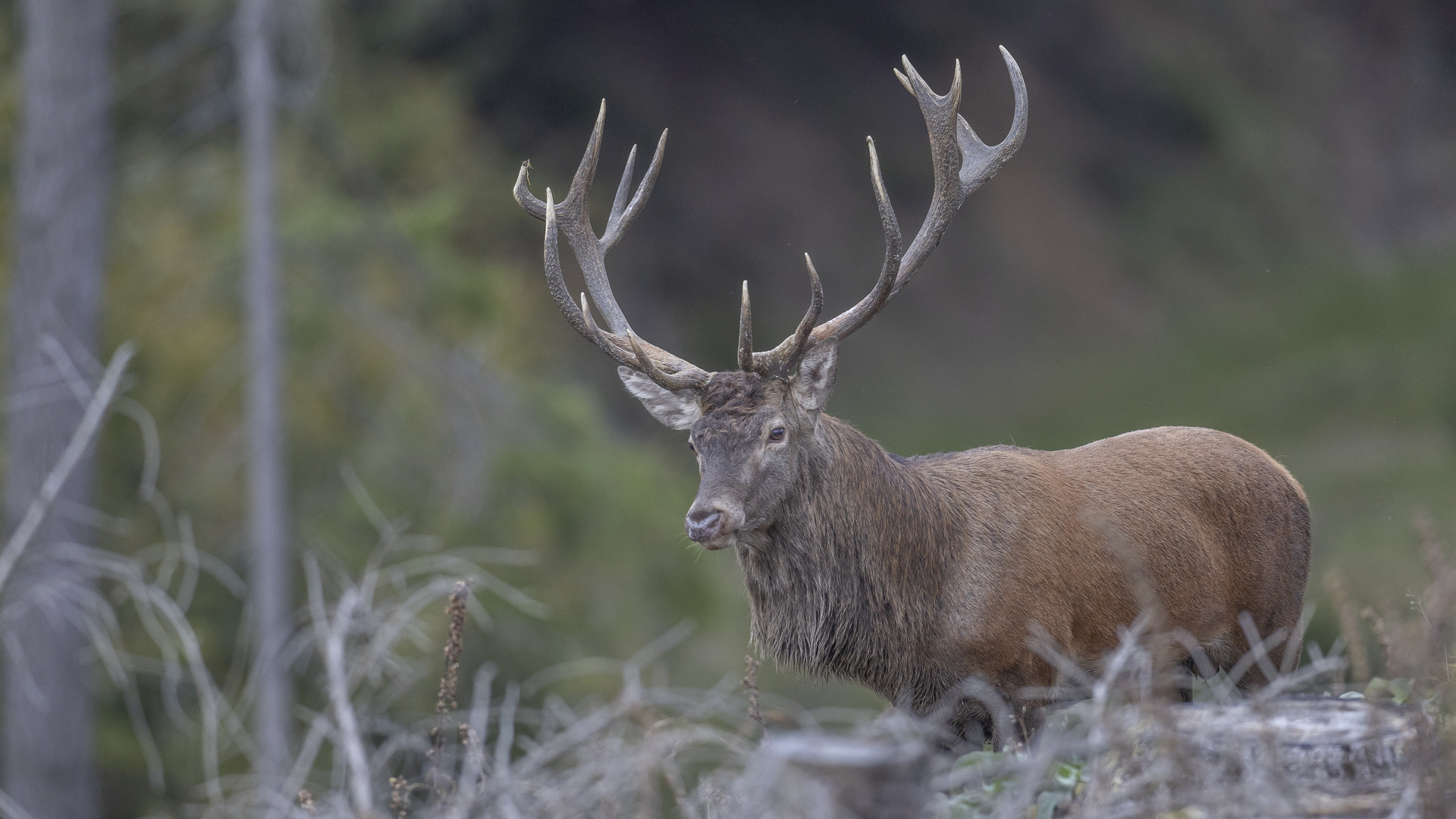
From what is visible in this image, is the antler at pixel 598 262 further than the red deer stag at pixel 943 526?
Yes

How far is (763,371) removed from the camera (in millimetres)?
4961

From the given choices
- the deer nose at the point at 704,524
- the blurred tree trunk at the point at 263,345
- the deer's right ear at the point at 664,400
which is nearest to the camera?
the deer nose at the point at 704,524

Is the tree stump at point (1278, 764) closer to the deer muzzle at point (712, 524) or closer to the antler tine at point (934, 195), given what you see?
the deer muzzle at point (712, 524)

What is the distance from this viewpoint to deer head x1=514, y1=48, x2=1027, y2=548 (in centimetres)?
468

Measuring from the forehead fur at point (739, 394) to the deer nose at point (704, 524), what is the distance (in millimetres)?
397

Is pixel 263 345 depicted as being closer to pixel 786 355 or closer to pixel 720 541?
pixel 786 355

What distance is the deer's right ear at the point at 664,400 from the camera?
5.14 meters

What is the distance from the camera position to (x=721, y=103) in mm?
22594

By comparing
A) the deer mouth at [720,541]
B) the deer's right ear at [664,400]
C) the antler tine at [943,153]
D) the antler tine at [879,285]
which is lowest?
the deer mouth at [720,541]

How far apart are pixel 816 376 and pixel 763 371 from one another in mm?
187

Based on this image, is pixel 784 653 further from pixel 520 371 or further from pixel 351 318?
pixel 520 371

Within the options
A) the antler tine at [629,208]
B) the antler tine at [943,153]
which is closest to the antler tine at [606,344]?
the antler tine at [629,208]

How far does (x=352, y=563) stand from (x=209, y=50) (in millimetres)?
5370

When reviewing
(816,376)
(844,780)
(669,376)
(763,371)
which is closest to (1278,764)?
(844,780)
